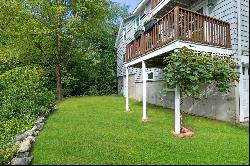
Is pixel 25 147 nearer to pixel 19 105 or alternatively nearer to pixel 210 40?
pixel 19 105

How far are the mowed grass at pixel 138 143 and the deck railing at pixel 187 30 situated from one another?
9.36 ft

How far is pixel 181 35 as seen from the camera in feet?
27.7

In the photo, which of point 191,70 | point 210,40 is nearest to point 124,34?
point 210,40

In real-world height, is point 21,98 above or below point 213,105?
above

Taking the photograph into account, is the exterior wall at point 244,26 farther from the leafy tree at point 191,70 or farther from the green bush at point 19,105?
the green bush at point 19,105

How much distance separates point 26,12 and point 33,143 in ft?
53.9

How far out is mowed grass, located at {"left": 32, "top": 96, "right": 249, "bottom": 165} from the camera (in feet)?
19.6

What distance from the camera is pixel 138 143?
23.8 feet

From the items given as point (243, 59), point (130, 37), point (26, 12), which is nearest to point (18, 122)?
point (243, 59)

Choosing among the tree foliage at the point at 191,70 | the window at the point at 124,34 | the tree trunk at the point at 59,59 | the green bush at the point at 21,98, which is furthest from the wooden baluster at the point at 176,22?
the window at the point at 124,34

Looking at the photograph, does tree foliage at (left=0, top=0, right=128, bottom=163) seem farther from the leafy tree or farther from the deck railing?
the leafy tree

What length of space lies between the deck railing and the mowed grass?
2.85 m

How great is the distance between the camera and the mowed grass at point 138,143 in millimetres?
5961

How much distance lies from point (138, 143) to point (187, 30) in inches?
164
